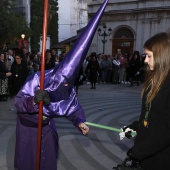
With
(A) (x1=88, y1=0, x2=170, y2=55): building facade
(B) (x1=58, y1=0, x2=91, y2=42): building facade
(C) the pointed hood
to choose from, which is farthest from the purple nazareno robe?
(B) (x1=58, y1=0, x2=91, y2=42): building facade

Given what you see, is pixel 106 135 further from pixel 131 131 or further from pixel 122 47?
pixel 122 47

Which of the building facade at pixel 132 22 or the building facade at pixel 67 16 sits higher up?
the building facade at pixel 67 16

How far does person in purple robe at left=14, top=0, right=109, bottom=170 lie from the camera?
2287 millimetres

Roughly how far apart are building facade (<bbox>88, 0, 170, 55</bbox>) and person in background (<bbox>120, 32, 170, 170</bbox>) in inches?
860

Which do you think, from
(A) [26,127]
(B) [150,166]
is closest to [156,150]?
(B) [150,166]

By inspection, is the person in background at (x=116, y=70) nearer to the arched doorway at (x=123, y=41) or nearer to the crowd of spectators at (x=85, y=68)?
the crowd of spectators at (x=85, y=68)

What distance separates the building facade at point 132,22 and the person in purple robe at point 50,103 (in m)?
21.3

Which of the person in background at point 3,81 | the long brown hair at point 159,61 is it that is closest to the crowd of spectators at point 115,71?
the person in background at point 3,81

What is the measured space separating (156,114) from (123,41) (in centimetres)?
2500

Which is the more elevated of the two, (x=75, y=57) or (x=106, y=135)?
(x=75, y=57)

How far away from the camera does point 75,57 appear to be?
230 centimetres

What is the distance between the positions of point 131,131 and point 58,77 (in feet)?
2.50

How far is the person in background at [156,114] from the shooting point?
1688mm

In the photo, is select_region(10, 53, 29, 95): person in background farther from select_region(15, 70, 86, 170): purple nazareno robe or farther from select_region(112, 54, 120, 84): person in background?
select_region(112, 54, 120, 84): person in background
